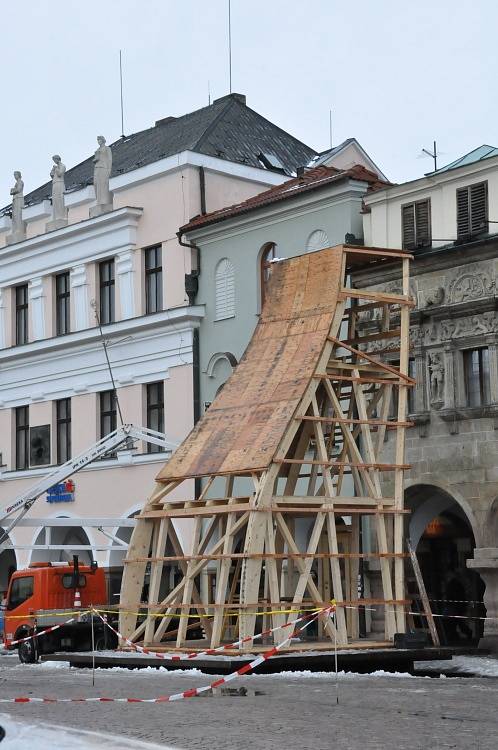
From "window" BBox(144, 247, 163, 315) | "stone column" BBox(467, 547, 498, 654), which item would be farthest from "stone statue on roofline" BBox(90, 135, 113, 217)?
"stone column" BBox(467, 547, 498, 654)

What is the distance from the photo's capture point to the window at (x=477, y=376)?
1312 inches

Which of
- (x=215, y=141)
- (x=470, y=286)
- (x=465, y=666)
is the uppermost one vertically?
(x=215, y=141)

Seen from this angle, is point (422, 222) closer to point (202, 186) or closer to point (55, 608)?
point (202, 186)

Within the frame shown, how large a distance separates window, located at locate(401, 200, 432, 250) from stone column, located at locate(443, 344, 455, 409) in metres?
2.68

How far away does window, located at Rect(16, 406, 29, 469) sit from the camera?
47594 mm

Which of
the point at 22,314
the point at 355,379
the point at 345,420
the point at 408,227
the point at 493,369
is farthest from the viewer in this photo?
the point at 22,314

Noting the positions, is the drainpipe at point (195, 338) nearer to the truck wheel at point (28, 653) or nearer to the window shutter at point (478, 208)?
the truck wheel at point (28, 653)

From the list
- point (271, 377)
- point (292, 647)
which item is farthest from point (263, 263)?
point (292, 647)

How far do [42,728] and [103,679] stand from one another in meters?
9.76

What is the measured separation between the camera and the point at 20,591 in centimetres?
3541

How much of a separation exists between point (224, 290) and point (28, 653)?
11.8 m

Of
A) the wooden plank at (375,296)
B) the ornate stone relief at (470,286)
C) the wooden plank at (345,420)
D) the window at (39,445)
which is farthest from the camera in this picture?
the window at (39,445)

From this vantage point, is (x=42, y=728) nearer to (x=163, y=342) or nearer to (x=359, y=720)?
(x=359, y=720)

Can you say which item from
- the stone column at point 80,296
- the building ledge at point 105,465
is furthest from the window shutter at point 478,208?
the stone column at point 80,296
